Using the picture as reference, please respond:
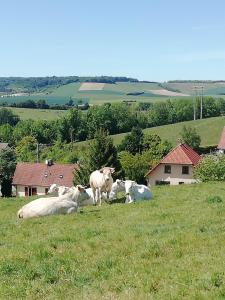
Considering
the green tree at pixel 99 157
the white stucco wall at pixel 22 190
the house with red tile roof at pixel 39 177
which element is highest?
the green tree at pixel 99 157

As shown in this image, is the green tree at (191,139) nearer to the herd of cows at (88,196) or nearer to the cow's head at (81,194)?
the herd of cows at (88,196)

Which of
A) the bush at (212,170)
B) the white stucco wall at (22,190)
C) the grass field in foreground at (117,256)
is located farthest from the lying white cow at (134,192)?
the white stucco wall at (22,190)

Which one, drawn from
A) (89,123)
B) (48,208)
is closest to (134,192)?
(48,208)

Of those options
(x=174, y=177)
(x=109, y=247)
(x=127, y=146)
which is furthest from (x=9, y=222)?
(x=127, y=146)

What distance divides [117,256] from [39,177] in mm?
68085

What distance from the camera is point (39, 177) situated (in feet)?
258

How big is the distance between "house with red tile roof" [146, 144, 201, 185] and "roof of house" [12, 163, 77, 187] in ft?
44.9

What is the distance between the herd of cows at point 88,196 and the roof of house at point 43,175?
51551mm

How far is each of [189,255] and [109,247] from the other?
2291mm

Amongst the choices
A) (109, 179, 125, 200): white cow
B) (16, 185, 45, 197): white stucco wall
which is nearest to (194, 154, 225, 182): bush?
(109, 179, 125, 200): white cow

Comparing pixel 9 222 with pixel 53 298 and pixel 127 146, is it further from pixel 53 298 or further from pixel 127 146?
pixel 127 146

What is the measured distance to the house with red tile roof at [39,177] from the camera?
3036 inches

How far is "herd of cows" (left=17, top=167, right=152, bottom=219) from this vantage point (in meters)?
18.7

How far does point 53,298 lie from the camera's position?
30.1 ft
